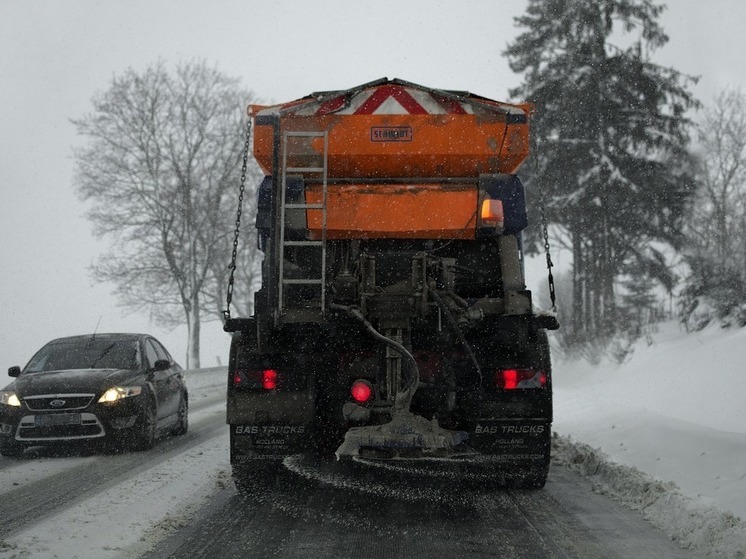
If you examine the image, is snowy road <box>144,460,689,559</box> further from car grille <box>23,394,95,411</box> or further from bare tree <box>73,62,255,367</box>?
bare tree <box>73,62,255,367</box>

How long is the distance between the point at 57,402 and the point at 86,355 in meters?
1.57

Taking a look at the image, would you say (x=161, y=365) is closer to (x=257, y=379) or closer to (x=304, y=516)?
(x=257, y=379)

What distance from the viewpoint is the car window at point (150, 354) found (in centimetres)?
1174

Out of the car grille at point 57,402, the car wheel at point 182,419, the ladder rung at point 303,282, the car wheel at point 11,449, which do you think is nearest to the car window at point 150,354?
the car wheel at point 182,419

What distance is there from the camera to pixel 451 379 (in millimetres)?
6887

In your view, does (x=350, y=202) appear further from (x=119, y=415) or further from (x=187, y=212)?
(x=187, y=212)

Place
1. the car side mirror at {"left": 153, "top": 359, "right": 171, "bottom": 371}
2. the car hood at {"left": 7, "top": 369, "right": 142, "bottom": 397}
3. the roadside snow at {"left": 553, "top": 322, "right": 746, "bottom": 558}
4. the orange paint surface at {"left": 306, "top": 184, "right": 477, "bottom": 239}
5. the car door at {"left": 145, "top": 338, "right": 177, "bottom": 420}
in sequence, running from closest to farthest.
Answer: the roadside snow at {"left": 553, "top": 322, "right": 746, "bottom": 558} < the orange paint surface at {"left": 306, "top": 184, "right": 477, "bottom": 239} < the car hood at {"left": 7, "top": 369, "right": 142, "bottom": 397} < the car door at {"left": 145, "top": 338, "right": 177, "bottom": 420} < the car side mirror at {"left": 153, "top": 359, "right": 171, "bottom": 371}

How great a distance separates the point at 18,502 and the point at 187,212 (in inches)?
1176

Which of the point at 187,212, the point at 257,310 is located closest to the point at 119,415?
the point at 257,310

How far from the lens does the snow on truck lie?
6523mm

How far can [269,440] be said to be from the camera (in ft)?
22.5

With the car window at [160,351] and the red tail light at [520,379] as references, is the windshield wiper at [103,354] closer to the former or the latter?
the car window at [160,351]

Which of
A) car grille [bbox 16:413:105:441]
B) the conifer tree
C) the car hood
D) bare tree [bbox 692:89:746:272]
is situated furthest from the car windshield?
Result: bare tree [bbox 692:89:746:272]

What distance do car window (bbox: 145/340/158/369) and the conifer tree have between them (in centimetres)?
1502
